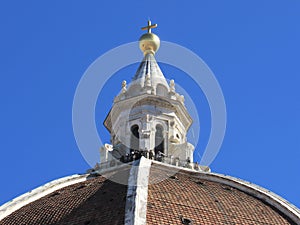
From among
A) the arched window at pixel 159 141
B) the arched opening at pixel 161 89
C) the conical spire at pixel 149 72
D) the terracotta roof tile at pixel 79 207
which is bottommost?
the terracotta roof tile at pixel 79 207

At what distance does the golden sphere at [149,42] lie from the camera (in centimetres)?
5391

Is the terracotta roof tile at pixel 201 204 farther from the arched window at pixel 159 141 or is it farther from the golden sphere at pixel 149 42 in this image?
the golden sphere at pixel 149 42

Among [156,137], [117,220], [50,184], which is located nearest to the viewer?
[117,220]

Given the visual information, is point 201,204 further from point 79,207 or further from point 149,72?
point 149,72

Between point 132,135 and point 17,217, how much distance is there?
281 inches

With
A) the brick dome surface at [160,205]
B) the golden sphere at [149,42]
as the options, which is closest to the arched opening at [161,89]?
the golden sphere at [149,42]

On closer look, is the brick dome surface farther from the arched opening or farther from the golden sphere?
the golden sphere

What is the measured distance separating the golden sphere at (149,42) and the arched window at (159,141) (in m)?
3.64

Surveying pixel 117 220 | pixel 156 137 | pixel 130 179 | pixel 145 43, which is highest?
pixel 145 43

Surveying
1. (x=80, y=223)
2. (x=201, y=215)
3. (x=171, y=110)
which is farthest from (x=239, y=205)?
(x=171, y=110)

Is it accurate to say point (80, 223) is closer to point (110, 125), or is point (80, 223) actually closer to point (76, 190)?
point (76, 190)

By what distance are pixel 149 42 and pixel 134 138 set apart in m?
4.18

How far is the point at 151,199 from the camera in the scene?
1692 inches

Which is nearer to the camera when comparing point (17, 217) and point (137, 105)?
point (17, 217)
